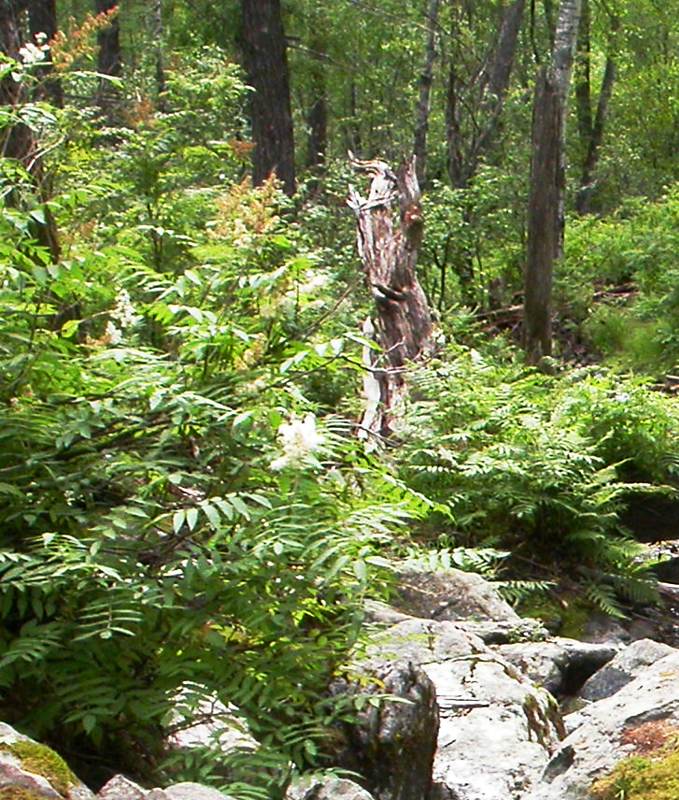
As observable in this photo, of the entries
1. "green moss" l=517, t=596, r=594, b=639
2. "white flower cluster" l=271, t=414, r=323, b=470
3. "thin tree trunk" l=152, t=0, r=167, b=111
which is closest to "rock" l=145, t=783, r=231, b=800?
"white flower cluster" l=271, t=414, r=323, b=470

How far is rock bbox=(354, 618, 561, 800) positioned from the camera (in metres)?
5.15

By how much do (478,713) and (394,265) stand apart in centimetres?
758

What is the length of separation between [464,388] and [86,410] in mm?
6281

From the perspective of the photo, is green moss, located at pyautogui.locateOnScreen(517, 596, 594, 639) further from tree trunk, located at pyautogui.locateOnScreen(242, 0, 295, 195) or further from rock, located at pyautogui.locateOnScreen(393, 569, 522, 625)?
tree trunk, located at pyautogui.locateOnScreen(242, 0, 295, 195)

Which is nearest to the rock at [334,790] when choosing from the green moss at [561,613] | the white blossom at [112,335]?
the white blossom at [112,335]

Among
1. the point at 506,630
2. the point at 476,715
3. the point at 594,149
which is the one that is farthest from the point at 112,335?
the point at 594,149

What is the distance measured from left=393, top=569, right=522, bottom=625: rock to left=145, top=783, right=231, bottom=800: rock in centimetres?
410

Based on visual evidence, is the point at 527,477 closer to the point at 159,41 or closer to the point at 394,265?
the point at 394,265

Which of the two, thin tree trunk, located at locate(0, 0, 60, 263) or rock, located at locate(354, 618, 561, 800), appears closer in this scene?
thin tree trunk, located at locate(0, 0, 60, 263)

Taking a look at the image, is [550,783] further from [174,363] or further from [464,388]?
[464,388]

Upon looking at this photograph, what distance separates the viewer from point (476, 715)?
574cm

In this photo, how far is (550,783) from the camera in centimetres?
342

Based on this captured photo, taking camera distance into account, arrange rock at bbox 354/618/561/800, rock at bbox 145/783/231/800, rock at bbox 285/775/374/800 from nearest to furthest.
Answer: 1. rock at bbox 145/783/231/800
2. rock at bbox 285/775/374/800
3. rock at bbox 354/618/561/800

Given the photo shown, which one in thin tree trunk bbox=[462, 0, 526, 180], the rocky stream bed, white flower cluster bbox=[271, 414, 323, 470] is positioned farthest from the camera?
thin tree trunk bbox=[462, 0, 526, 180]
